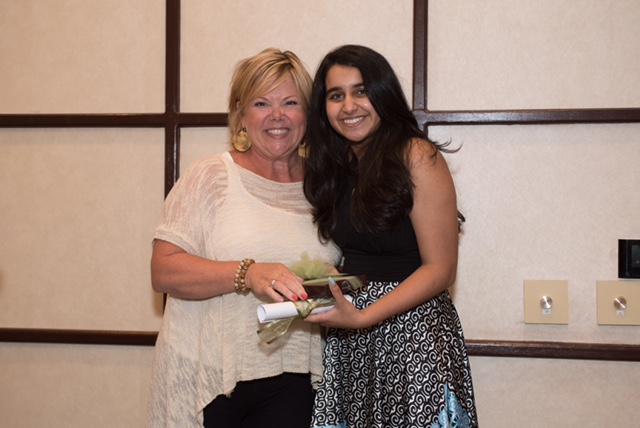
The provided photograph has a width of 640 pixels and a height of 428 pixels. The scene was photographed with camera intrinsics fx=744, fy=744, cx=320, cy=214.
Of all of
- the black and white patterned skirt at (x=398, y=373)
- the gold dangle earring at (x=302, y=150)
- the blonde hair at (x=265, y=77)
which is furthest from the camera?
the gold dangle earring at (x=302, y=150)

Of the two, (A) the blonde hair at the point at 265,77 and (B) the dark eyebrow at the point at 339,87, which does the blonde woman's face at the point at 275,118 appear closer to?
(A) the blonde hair at the point at 265,77

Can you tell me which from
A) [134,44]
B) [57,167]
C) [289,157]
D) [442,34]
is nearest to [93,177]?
[57,167]

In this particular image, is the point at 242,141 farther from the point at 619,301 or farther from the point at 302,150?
the point at 619,301

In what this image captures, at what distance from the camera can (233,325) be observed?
1.87 metres

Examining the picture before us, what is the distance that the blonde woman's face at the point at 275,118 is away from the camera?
1.95 m

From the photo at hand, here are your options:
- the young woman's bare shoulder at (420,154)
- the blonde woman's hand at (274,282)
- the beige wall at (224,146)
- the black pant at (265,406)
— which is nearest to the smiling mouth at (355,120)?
the young woman's bare shoulder at (420,154)

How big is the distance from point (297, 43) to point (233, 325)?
38.0 inches

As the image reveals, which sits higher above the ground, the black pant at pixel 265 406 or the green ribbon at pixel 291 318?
the green ribbon at pixel 291 318

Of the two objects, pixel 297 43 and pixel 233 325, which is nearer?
pixel 233 325

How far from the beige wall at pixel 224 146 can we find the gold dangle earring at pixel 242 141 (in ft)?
1.35

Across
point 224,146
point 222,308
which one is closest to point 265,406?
point 222,308

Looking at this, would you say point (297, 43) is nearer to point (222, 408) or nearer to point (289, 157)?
point (289, 157)

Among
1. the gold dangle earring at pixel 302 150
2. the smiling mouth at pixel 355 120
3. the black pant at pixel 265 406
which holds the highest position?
the smiling mouth at pixel 355 120

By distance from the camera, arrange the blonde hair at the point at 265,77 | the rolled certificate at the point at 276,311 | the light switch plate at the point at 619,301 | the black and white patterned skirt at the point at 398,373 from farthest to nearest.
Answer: the light switch plate at the point at 619,301 < the blonde hair at the point at 265,77 < the black and white patterned skirt at the point at 398,373 < the rolled certificate at the point at 276,311
